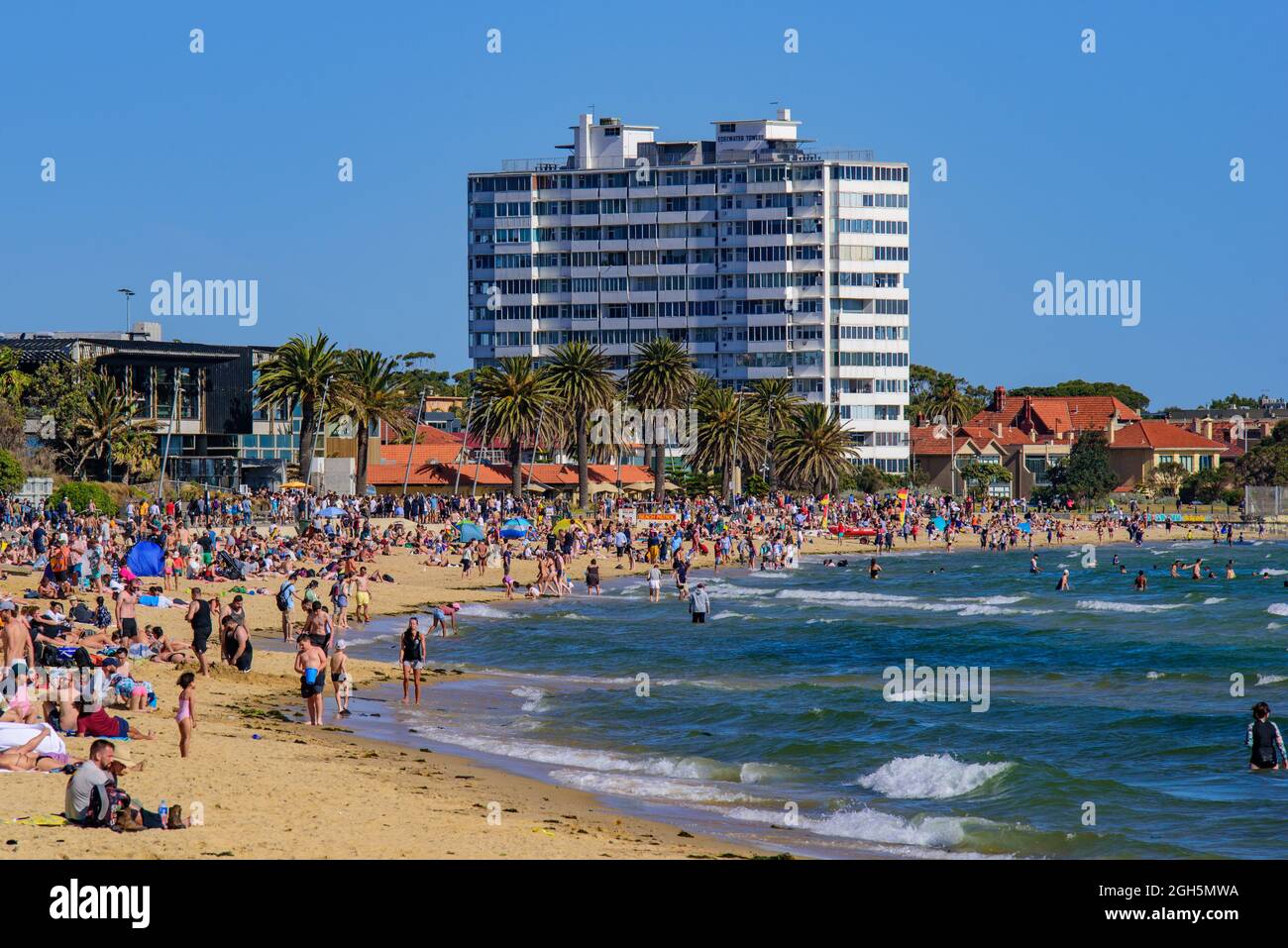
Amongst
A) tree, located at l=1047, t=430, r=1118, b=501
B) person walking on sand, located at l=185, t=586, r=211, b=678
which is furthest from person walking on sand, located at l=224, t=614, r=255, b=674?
tree, located at l=1047, t=430, r=1118, b=501

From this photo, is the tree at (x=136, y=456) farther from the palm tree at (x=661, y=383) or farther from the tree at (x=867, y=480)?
the tree at (x=867, y=480)

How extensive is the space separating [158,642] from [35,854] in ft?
47.1

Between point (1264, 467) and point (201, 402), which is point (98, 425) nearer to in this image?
point (201, 402)

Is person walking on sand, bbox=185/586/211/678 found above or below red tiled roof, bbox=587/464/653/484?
below

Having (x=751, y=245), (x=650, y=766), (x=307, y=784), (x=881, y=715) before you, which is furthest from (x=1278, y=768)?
(x=751, y=245)

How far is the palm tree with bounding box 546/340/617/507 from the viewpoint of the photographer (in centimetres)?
8519

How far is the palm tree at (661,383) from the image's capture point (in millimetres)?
91875

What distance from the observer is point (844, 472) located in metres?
102

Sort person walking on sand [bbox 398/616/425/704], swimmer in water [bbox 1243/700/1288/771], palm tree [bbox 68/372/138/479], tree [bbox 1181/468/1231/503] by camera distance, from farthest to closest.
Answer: tree [bbox 1181/468/1231/503]
palm tree [bbox 68/372/138/479]
person walking on sand [bbox 398/616/425/704]
swimmer in water [bbox 1243/700/1288/771]

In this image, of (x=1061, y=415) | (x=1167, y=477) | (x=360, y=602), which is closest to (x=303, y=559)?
(x=360, y=602)

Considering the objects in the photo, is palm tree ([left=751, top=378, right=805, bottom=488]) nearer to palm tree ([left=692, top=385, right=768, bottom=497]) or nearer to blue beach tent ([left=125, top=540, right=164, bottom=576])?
palm tree ([left=692, top=385, right=768, bottom=497])

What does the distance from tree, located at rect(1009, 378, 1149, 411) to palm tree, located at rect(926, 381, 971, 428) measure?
30.7 meters

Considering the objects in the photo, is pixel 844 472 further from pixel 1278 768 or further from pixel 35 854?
pixel 35 854

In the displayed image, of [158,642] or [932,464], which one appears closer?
[158,642]
